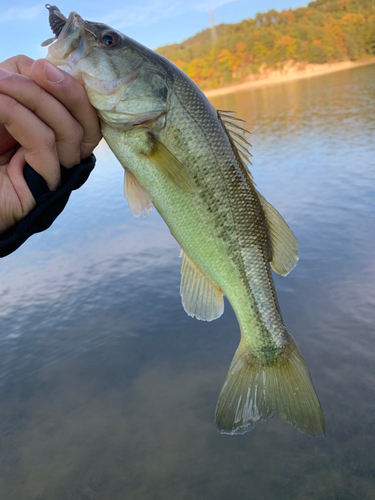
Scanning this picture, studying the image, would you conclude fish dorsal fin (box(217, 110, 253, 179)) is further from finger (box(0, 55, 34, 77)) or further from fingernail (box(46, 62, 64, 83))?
finger (box(0, 55, 34, 77))

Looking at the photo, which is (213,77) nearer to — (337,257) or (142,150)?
(337,257)

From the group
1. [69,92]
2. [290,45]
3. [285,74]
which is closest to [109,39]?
[69,92]

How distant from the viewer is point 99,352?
803 cm

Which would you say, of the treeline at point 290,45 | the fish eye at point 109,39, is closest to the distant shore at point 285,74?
the treeline at point 290,45

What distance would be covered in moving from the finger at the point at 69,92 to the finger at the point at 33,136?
16cm

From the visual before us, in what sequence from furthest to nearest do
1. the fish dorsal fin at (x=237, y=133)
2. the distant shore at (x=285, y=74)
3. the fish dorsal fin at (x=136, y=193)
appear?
the distant shore at (x=285, y=74) → the fish dorsal fin at (x=237, y=133) → the fish dorsal fin at (x=136, y=193)

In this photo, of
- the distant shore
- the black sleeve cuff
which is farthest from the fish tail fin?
the distant shore

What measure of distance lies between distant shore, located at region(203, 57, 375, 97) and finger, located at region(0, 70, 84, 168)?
87648mm

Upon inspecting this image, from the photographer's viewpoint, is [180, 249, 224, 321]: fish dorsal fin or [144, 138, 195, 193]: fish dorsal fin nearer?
[144, 138, 195, 193]: fish dorsal fin

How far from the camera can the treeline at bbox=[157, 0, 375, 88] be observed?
85.8 m

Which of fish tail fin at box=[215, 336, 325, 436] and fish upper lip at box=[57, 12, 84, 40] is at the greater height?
fish upper lip at box=[57, 12, 84, 40]

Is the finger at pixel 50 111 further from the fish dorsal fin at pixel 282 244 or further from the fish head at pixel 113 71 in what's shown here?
the fish dorsal fin at pixel 282 244

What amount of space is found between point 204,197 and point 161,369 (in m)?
5.76

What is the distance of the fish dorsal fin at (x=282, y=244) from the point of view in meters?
2.33
